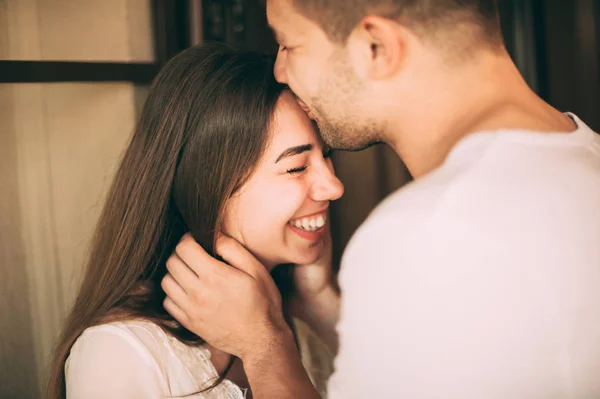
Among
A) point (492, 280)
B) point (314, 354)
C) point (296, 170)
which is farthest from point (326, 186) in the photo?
point (492, 280)

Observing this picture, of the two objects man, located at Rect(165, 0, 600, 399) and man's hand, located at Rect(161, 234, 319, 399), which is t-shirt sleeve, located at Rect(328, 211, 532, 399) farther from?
man's hand, located at Rect(161, 234, 319, 399)

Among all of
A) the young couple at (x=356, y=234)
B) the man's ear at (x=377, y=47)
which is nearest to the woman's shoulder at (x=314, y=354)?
the young couple at (x=356, y=234)

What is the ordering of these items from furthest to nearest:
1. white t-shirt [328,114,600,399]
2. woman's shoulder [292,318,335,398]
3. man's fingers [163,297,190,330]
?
woman's shoulder [292,318,335,398] → man's fingers [163,297,190,330] → white t-shirt [328,114,600,399]

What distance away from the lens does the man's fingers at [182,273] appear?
1.19 metres

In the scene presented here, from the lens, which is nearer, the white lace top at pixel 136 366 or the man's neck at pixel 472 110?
the man's neck at pixel 472 110

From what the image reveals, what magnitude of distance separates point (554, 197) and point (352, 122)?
36 centimetres

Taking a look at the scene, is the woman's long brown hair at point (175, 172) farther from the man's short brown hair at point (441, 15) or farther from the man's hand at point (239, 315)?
the man's short brown hair at point (441, 15)

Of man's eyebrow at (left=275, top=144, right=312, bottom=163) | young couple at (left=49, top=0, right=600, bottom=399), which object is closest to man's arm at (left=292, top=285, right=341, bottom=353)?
young couple at (left=49, top=0, right=600, bottom=399)

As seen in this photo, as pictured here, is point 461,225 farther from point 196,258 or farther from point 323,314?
point 323,314

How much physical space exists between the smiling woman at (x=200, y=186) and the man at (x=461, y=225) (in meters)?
0.25

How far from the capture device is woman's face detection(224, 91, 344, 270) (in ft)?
4.09

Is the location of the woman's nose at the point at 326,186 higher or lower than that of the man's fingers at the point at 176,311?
higher

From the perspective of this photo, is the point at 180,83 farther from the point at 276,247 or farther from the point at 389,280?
the point at 389,280

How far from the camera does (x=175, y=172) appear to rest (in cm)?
126
